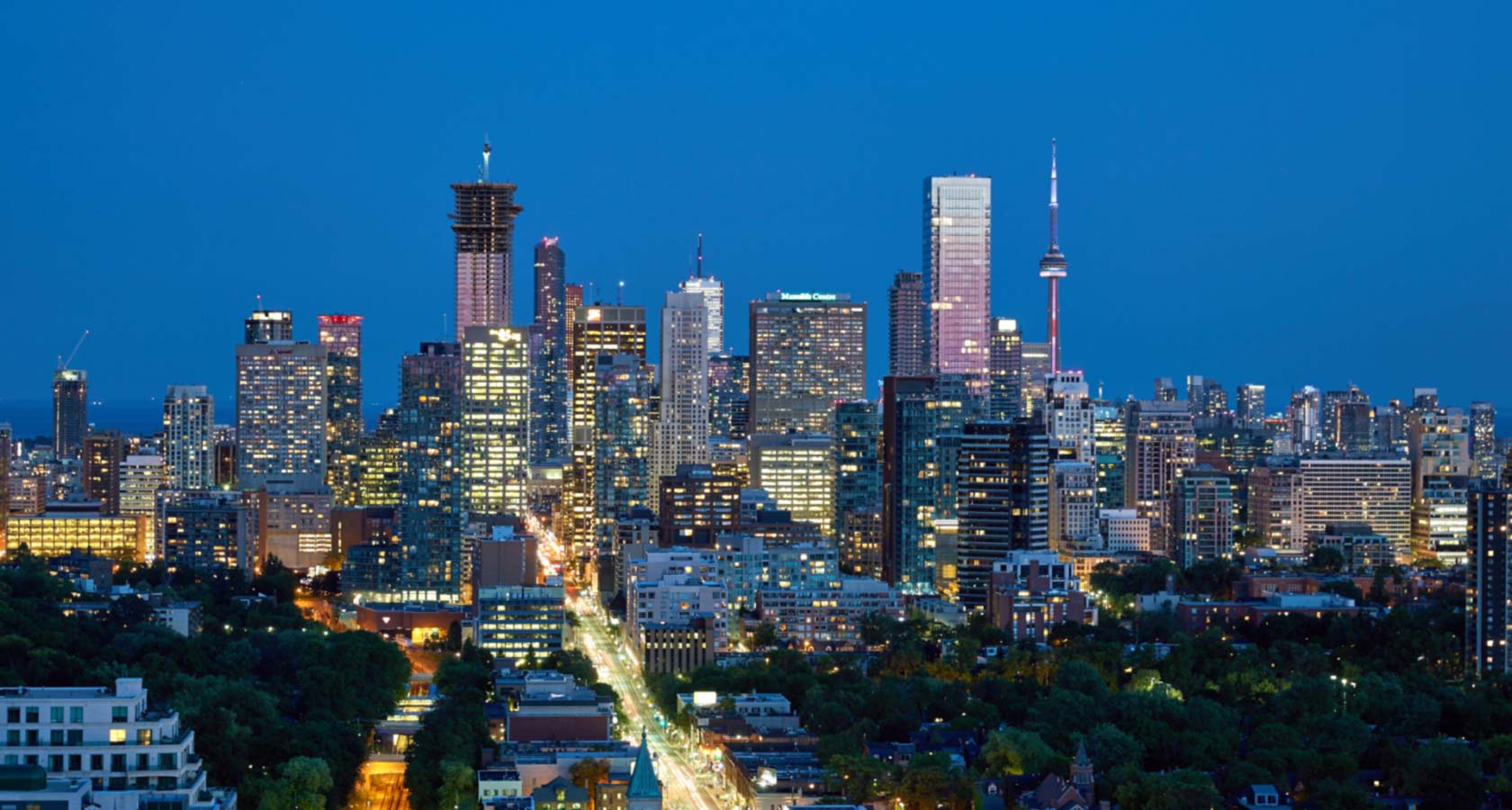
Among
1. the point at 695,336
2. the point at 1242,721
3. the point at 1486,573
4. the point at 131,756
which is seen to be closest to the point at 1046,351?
the point at 695,336

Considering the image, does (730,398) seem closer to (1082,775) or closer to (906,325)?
(906,325)

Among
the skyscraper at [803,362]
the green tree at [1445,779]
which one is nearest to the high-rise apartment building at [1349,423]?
the skyscraper at [803,362]

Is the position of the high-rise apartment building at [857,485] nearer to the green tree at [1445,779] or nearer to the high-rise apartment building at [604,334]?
the high-rise apartment building at [604,334]

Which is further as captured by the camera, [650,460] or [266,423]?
[266,423]

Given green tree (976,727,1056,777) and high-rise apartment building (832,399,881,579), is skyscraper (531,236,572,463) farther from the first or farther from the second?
green tree (976,727,1056,777)

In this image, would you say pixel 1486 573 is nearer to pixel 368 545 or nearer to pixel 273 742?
pixel 273 742
